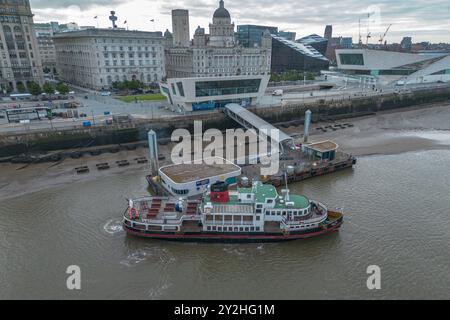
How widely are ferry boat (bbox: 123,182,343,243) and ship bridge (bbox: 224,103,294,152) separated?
1857 centimetres

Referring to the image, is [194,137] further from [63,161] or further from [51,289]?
[51,289]

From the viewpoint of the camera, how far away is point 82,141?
51.2 metres

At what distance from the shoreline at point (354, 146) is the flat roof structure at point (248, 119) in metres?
11.3

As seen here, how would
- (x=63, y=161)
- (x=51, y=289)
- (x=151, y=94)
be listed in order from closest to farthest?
(x=51, y=289) < (x=63, y=161) < (x=151, y=94)

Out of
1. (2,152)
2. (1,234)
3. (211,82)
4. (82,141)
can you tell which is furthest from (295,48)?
(1,234)

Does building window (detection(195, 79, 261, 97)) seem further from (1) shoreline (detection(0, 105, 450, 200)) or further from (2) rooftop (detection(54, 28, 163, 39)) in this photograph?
(2) rooftop (detection(54, 28, 163, 39))

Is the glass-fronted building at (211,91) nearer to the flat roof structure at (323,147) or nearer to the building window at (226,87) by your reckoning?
the building window at (226,87)

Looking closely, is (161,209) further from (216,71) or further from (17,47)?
(216,71)

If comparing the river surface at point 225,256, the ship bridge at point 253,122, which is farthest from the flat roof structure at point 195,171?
the ship bridge at point 253,122

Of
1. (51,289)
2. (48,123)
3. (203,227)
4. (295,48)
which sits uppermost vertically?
(295,48)

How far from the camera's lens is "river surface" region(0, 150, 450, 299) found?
22281mm

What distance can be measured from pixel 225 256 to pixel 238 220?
3.32 meters

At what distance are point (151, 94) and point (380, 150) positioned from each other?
6040 centimetres

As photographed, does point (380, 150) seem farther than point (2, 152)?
Yes
